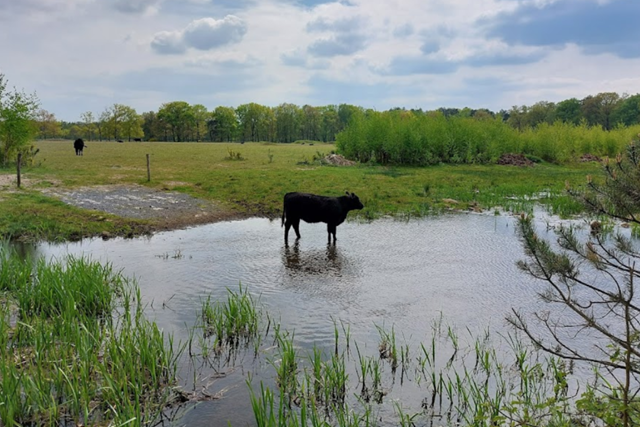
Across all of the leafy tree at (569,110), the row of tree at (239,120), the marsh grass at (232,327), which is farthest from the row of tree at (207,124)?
the marsh grass at (232,327)

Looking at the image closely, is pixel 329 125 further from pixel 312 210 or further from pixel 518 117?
pixel 312 210

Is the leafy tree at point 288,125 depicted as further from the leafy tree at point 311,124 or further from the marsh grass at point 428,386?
the marsh grass at point 428,386

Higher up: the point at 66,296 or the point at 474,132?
the point at 474,132

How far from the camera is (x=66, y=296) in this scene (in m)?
7.90

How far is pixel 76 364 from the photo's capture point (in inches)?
229

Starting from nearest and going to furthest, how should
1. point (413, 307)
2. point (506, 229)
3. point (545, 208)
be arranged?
point (413, 307) → point (506, 229) → point (545, 208)

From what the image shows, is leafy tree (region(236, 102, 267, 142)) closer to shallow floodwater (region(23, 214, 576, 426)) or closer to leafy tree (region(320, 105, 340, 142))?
leafy tree (region(320, 105, 340, 142))

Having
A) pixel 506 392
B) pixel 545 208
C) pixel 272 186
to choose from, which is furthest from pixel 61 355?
pixel 545 208

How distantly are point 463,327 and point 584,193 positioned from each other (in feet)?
15.5

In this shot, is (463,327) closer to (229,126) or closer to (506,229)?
(506,229)

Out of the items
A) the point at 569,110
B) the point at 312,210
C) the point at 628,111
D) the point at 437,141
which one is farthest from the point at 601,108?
the point at 312,210

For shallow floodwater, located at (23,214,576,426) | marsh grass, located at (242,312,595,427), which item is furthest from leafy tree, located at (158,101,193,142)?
marsh grass, located at (242,312,595,427)

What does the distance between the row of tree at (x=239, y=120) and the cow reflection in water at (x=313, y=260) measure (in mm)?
78022

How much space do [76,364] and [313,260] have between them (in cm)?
724
